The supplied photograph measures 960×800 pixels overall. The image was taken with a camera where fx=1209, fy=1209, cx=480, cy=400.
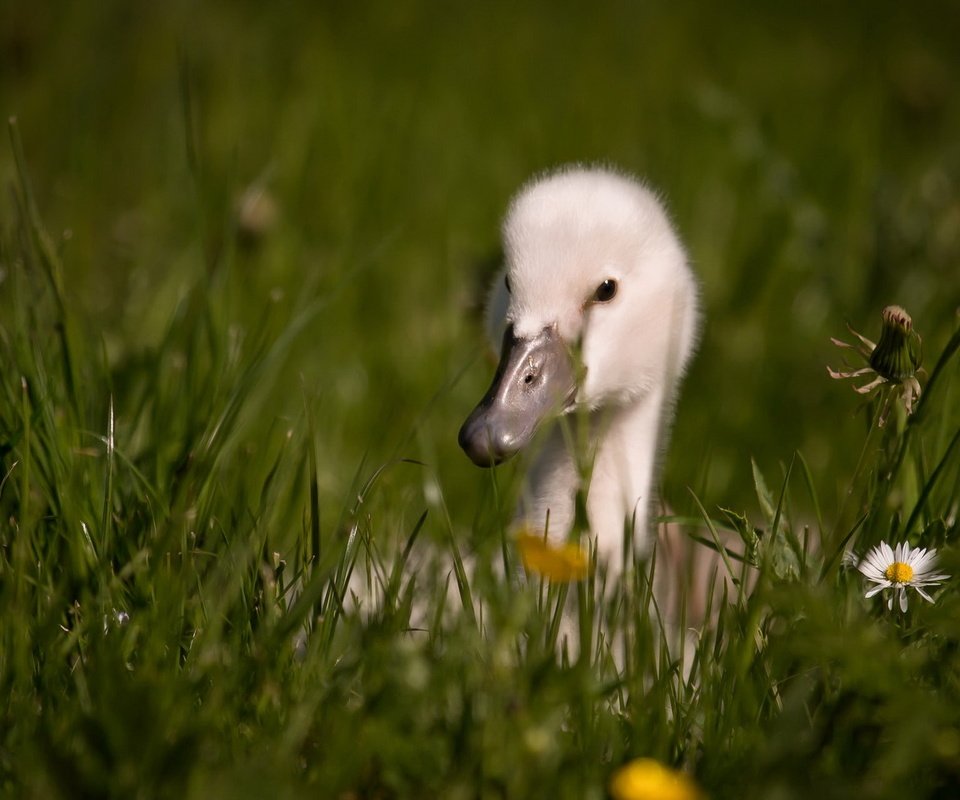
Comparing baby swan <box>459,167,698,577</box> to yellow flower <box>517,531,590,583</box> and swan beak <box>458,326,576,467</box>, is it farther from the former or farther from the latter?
yellow flower <box>517,531,590,583</box>

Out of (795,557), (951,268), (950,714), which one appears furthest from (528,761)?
(951,268)

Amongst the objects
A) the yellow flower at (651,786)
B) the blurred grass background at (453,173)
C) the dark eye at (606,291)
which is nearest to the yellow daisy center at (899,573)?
the blurred grass background at (453,173)

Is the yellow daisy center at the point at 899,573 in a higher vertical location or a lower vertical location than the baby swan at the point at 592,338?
lower

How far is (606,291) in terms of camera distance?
2.66 m

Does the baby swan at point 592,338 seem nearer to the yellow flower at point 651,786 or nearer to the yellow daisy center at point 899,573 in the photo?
the yellow daisy center at point 899,573

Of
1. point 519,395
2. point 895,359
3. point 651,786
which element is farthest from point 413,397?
point 651,786

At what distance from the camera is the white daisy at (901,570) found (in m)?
1.90

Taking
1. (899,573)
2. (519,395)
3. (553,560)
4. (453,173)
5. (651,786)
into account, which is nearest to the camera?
(651,786)

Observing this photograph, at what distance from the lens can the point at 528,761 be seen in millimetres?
1530

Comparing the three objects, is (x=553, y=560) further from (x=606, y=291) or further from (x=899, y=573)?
(x=606, y=291)

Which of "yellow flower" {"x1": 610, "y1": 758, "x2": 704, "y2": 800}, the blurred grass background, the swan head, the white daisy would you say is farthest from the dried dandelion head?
"yellow flower" {"x1": 610, "y1": 758, "x2": 704, "y2": 800}

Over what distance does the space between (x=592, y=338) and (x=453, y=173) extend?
9.46 ft

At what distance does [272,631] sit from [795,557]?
87cm

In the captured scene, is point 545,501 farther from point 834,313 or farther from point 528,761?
point 834,313
